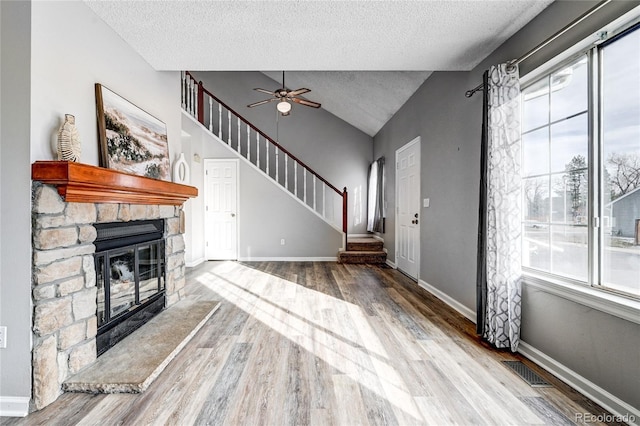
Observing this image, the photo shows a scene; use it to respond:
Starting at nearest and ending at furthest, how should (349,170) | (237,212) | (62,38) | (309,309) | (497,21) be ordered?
(62,38) < (497,21) < (309,309) < (237,212) < (349,170)

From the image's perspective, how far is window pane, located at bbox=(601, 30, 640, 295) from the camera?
170 centimetres

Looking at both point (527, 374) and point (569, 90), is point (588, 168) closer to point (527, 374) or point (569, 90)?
point (569, 90)

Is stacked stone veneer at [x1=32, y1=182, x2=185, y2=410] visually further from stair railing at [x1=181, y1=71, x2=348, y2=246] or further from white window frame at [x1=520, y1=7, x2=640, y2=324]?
stair railing at [x1=181, y1=71, x2=348, y2=246]

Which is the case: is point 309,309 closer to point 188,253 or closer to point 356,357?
point 356,357

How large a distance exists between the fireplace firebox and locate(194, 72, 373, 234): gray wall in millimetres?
5130

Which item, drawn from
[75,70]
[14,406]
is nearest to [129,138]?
[75,70]

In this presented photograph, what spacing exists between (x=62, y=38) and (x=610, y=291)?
3.70 meters

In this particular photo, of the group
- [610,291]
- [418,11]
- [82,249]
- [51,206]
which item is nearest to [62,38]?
[51,206]

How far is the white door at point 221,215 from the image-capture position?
6.36 meters

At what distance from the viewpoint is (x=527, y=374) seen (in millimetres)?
2123

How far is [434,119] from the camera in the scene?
4.06 metres

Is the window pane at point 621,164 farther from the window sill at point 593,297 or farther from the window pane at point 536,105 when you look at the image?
the window pane at point 536,105

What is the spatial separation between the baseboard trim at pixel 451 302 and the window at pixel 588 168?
2.82ft

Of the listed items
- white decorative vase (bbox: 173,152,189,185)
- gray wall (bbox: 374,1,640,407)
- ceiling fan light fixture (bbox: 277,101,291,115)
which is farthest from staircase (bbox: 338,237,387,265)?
white decorative vase (bbox: 173,152,189,185)
